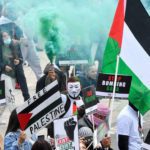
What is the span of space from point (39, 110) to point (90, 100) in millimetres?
1717

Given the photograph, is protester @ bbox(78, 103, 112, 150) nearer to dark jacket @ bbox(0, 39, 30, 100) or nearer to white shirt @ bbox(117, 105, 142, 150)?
white shirt @ bbox(117, 105, 142, 150)

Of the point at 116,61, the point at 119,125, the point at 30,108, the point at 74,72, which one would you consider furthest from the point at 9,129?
the point at 74,72

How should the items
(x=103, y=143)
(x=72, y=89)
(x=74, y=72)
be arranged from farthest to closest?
(x=74, y=72)
(x=72, y=89)
(x=103, y=143)

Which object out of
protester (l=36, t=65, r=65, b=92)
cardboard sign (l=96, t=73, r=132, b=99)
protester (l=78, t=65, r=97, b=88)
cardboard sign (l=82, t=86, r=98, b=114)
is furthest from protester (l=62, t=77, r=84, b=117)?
protester (l=78, t=65, r=97, b=88)

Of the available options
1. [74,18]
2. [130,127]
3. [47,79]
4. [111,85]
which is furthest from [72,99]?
[74,18]

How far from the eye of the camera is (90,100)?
1130cm

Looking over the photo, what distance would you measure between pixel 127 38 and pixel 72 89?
1.05 meters

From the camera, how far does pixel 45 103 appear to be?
9734 millimetres

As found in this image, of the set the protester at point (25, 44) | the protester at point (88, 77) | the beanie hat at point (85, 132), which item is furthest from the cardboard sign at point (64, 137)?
the protester at point (25, 44)

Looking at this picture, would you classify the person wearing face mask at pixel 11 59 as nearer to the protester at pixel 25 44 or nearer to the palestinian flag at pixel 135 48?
the protester at pixel 25 44

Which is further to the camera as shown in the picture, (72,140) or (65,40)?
(65,40)

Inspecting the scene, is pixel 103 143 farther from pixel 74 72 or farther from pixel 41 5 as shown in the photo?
pixel 41 5

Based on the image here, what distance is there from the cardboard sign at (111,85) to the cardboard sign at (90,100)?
298 millimetres

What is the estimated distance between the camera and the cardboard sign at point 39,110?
9641 millimetres
